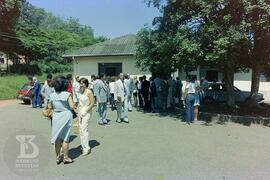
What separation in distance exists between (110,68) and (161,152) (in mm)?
21092

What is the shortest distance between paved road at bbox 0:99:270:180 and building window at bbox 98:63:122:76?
15.9 metres

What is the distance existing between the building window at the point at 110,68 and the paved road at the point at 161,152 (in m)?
15.9

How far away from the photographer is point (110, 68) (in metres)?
→ 29.3

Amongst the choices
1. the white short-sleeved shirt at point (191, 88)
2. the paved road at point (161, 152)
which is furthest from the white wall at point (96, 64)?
the paved road at point (161, 152)

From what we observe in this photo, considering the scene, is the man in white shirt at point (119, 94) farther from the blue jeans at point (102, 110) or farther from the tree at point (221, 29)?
the tree at point (221, 29)

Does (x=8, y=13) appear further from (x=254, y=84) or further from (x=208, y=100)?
(x=254, y=84)

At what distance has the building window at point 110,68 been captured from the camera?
28953 mm

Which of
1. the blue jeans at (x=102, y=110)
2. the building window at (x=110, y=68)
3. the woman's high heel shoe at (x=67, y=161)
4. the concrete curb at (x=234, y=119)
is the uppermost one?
the building window at (x=110, y=68)

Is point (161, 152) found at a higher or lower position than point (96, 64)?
lower

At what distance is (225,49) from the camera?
12.1m

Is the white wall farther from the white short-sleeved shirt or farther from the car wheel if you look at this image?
the white short-sleeved shirt

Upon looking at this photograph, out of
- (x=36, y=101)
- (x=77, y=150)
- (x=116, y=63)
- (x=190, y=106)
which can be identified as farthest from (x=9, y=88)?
(x=77, y=150)

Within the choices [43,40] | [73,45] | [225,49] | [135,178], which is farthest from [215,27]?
[73,45]

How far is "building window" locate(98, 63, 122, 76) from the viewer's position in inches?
1140
